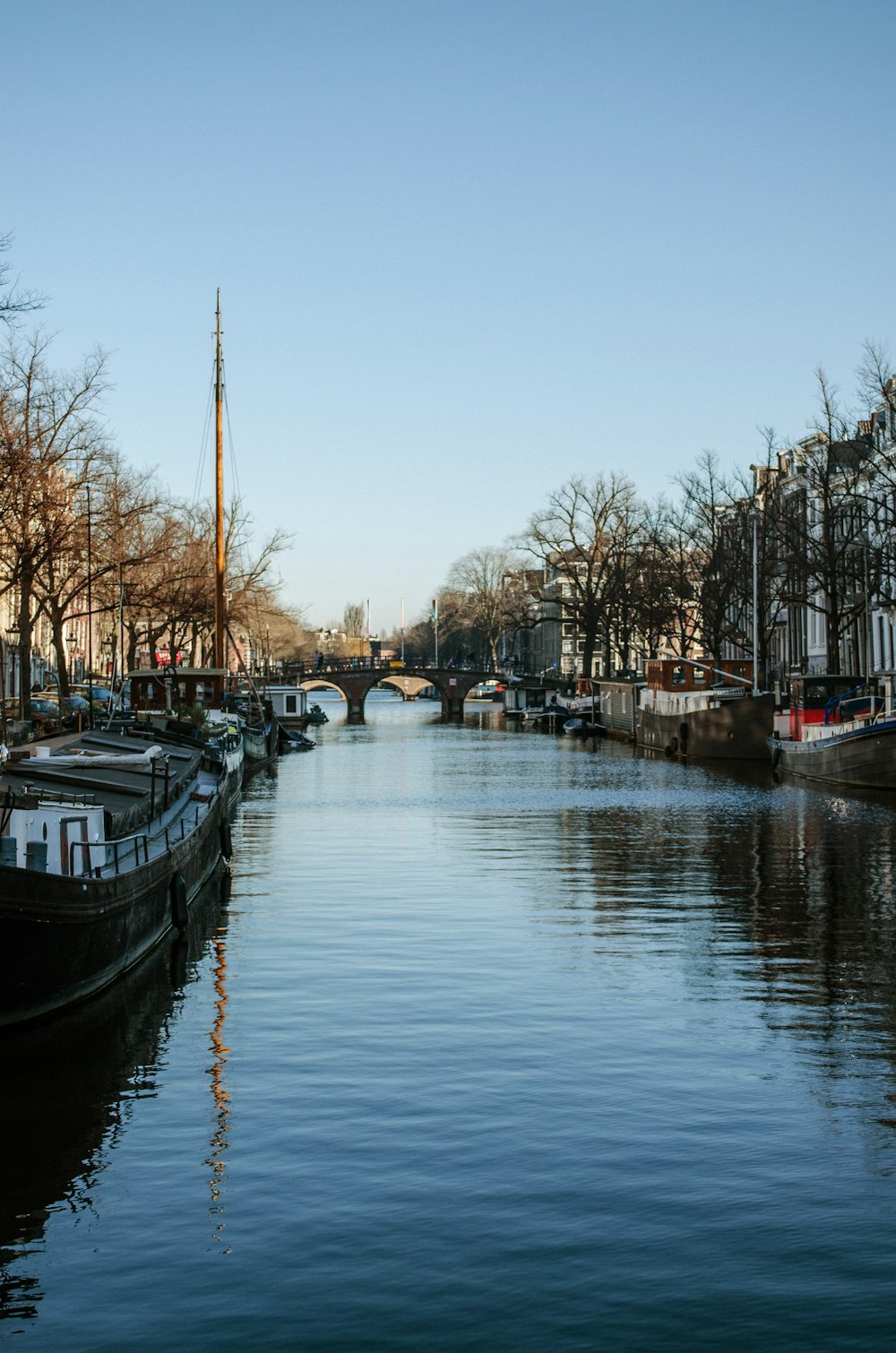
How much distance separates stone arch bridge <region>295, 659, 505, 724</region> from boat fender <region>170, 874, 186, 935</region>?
379 ft

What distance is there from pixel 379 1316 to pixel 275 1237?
1.52 metres

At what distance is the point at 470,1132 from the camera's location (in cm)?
1355

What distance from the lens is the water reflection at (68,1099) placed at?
11.4 m

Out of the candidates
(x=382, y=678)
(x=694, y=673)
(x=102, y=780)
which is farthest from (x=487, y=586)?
(x=102, y=780)

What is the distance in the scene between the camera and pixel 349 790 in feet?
186

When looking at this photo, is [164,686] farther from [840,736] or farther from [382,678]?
[382,678]

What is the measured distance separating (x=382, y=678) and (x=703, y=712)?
73.4m

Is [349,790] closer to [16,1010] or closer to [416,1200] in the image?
[16,1010]

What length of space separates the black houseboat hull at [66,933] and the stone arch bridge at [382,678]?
389 feet

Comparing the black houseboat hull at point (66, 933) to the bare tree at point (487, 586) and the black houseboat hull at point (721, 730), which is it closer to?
the black houseboat hull at point (721, 730)

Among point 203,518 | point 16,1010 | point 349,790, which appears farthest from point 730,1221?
point 203,518

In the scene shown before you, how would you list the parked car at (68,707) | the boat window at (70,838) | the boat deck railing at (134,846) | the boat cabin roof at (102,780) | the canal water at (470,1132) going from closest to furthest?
the canal water at (470,1132)
the boat window at (70,838)
the boat deck railing at (134,846)
the boat cabin roof at (102,780)
the parked car at (68,707)

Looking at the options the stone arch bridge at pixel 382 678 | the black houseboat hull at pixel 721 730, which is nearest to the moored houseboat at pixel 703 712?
the black houseboat hull at pixel 721 730

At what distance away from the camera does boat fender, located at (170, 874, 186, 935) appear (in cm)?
2344
